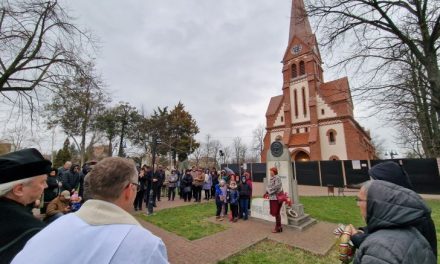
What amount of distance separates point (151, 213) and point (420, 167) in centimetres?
1986

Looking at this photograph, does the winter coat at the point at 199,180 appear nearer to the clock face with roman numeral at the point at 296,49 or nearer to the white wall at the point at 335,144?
the white wall at the point at 335,144

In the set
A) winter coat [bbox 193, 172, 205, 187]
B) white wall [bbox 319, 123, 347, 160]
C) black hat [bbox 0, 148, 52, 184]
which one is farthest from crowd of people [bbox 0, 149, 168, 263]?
white wall [bbox 319, 123, 347, 160]

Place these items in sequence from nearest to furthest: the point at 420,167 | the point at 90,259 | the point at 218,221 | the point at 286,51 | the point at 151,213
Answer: the point at 90,259
the point at 218,221
the point at 151,213
the point at 420,167
the point at 286,51

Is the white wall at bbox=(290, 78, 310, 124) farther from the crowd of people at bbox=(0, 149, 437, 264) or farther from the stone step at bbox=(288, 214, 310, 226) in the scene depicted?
the crowd of people at bbox=(0, 149, 437, 264)

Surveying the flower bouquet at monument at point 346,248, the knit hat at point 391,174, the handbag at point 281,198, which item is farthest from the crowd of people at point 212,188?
the knit hat at point 391,174

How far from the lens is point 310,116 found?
1319 inches

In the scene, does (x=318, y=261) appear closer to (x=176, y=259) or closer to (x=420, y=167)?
(x=176, y=259)

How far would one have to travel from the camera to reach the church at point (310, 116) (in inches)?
1204

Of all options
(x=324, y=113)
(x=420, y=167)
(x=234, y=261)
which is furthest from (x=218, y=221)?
(x=324, y=113)

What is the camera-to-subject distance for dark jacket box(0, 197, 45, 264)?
1.61 meters

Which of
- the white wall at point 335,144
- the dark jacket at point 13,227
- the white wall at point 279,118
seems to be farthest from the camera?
the white wall at point 279,118

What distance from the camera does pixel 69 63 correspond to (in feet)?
33.9

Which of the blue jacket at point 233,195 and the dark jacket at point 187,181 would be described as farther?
the dark jacket at point 187,181

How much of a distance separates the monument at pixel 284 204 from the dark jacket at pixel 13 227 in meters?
7.67
